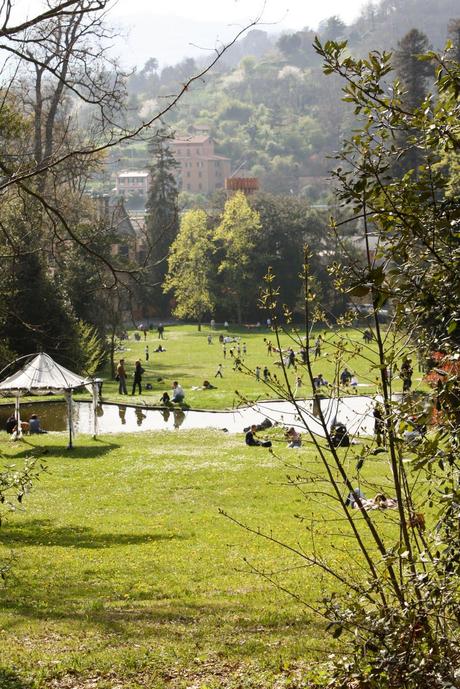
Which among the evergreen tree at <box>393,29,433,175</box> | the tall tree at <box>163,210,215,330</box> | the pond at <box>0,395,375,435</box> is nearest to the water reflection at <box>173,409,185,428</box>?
the pond at <box>0,395,375,435</box>

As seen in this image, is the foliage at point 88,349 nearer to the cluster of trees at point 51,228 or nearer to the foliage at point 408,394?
the cluster of trees at point 51,228

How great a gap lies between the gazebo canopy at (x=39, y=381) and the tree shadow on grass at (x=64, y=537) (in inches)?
357

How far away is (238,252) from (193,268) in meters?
4.44

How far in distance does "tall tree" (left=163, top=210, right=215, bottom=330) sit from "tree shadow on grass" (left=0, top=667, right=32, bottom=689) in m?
69.8

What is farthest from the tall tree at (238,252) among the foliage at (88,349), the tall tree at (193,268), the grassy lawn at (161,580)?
the grassy lawn at (161,580)

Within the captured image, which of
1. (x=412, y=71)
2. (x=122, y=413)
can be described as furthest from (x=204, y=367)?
(x=412, y=71)

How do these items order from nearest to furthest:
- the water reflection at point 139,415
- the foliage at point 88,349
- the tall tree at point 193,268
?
1. the water reflection at point 139,415
2. the foliage at point 88,349
3. the tall tree at point 193,268

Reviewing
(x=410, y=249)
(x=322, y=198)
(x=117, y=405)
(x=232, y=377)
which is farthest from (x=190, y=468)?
(x=322, y=198)

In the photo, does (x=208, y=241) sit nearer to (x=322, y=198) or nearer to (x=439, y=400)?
(x=439, y=400)

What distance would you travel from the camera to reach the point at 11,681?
7.77 m

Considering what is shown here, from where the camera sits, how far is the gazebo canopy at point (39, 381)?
2483 cm

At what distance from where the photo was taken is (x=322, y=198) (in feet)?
628

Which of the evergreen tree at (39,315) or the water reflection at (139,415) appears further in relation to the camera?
the evergreen tree at (39,315)

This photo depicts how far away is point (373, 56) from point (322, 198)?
189m
